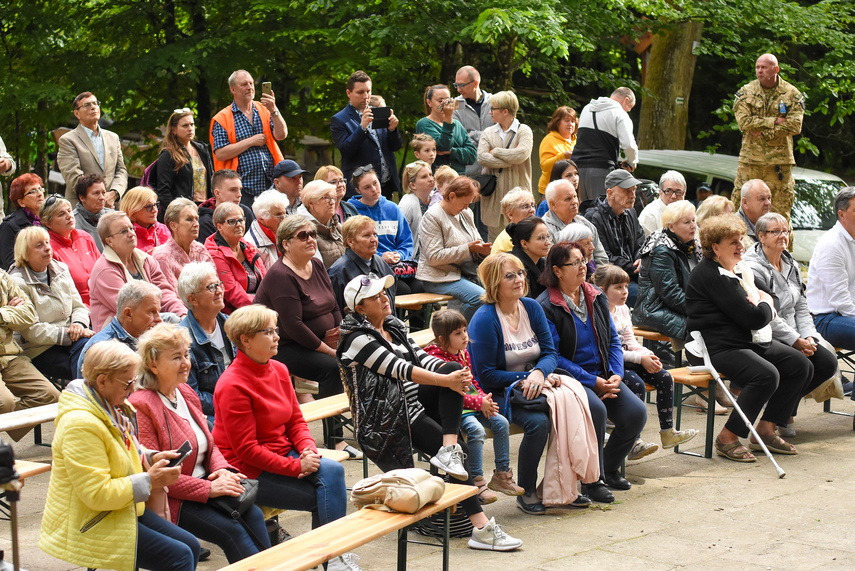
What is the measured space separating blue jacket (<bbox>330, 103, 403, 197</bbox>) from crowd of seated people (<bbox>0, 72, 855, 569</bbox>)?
107mm

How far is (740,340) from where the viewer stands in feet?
24.8

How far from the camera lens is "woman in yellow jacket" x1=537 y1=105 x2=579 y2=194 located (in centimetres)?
1138

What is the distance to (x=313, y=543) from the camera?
4531mm

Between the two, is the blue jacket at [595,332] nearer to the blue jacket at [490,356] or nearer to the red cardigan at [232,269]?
the blue jacket at [490,356]

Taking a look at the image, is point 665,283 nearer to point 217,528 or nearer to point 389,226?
point 389,226

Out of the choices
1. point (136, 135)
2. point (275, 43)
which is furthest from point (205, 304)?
point (136, 135)

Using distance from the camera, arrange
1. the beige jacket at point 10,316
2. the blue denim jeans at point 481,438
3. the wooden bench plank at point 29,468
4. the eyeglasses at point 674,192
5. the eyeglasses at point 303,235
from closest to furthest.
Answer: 1. the wooden bench plank at point 29,468
2. the blue denim jeans at point 481,438
3. the beige jacket at point 10,316
4. the eyeglasses at point 303,235
5. the eyeglasses at point 674,192

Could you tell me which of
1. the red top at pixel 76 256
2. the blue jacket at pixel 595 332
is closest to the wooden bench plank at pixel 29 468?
the red top at pixel 76 256

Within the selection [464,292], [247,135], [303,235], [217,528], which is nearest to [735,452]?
[464,292]

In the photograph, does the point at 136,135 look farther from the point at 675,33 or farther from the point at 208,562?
the point at 208,562

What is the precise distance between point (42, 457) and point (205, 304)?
2.18 m

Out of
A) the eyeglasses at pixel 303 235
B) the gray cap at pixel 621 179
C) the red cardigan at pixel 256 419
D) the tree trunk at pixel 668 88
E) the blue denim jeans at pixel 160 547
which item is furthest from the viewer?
the tree trunk at pixel 668 88

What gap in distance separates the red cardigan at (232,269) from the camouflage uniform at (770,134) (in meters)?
6.69

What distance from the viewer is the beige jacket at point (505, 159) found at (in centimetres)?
1083
